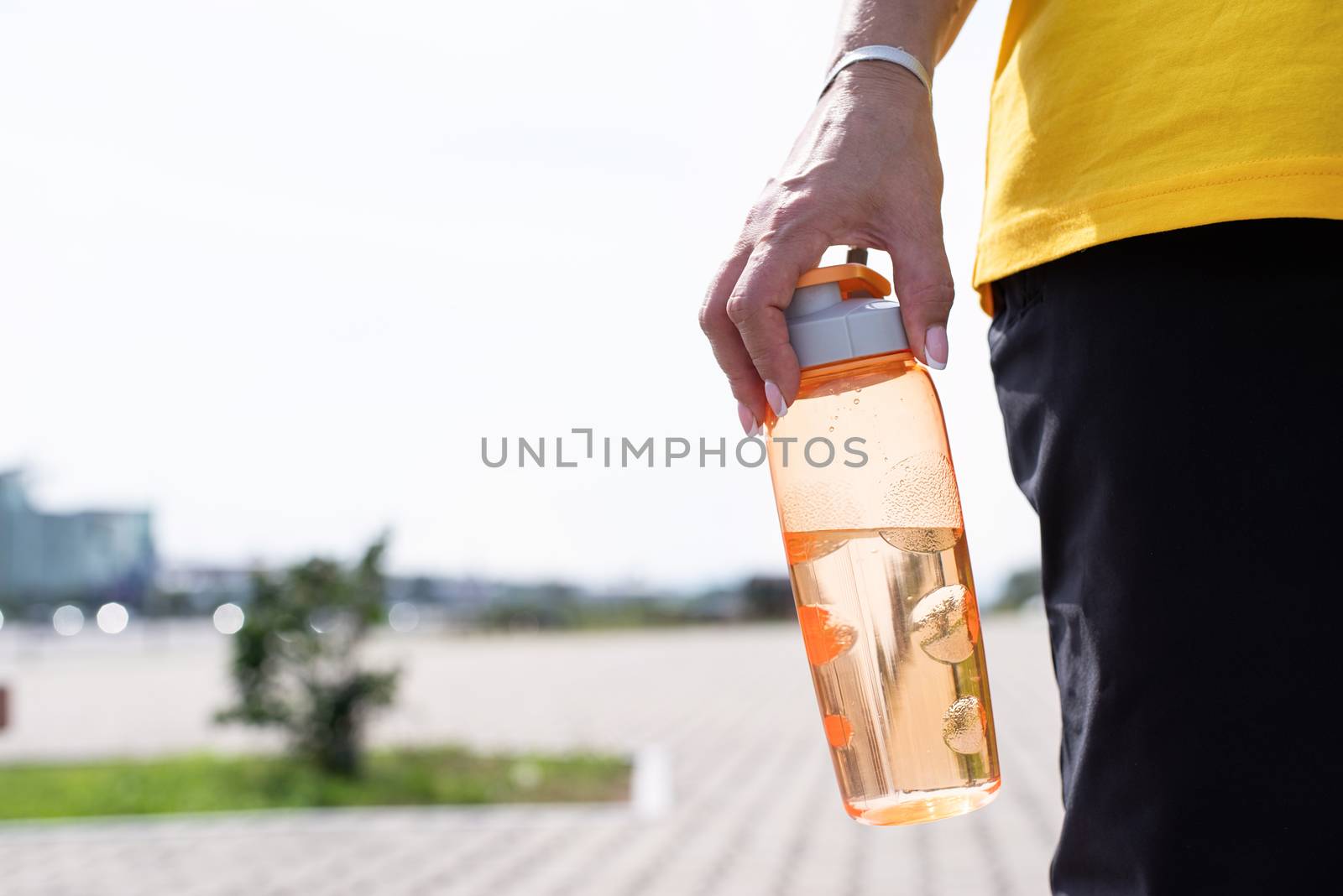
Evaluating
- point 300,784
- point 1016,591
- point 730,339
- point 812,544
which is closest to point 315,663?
point 300,784

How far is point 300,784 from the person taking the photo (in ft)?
26.0

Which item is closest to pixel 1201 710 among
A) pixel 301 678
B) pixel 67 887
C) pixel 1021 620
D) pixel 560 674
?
pixel 67 887

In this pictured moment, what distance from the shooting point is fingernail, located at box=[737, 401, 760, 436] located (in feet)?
3.83

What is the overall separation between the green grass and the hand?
6550 millimetres

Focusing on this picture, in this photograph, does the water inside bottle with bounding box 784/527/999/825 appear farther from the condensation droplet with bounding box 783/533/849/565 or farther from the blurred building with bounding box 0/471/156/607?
the blurred building with bounding box 0/471/156/607

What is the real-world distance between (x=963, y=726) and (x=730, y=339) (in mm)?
446

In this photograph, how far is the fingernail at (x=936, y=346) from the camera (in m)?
1.09

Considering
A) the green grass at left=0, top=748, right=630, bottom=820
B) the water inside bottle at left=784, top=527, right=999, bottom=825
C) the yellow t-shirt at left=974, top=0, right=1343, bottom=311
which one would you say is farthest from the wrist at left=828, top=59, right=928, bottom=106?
the green grass at left=0, top=748, right=630, bottom=820

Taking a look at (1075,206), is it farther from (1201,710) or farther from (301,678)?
(301,678)

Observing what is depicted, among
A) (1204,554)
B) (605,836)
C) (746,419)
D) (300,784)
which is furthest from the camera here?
(300,784)

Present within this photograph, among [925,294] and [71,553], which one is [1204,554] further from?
[71,553]

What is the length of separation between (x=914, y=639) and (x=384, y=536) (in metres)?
7.62

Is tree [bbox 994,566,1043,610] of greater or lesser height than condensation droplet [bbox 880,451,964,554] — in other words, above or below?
below

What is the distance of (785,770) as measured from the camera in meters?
7.84
